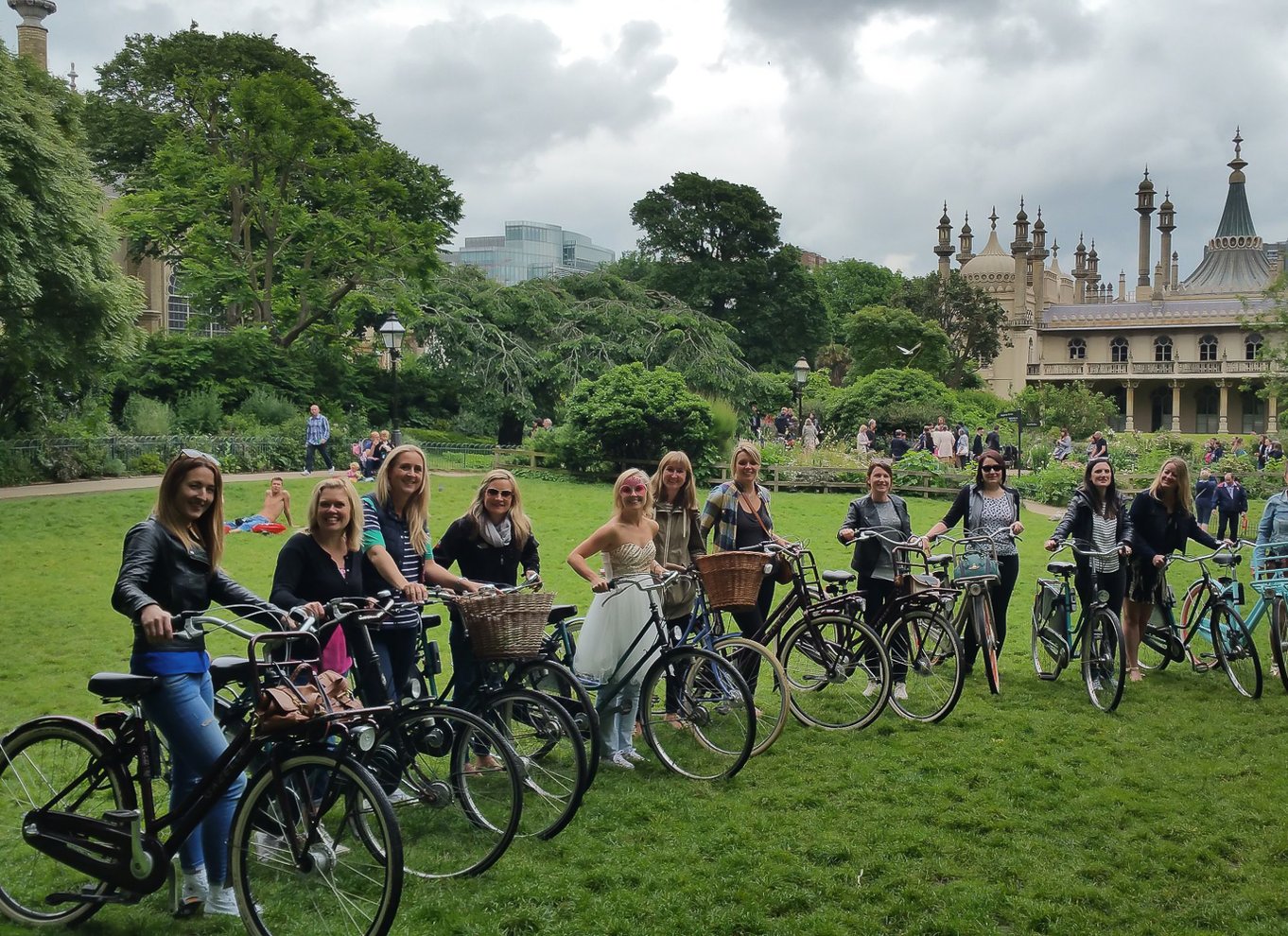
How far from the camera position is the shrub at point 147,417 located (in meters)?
26.8

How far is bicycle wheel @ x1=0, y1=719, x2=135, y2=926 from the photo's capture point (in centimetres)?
442

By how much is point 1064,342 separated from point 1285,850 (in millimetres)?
74468

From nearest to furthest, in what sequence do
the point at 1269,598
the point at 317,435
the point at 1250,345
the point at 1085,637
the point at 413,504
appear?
1. the point at 413,504
2. the point at 1085,637
3. the point at 1269,598
4. the point at 317,435
5. the point at 1250,345

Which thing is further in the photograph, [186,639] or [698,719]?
[698,719]

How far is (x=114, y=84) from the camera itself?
3938 centimetres

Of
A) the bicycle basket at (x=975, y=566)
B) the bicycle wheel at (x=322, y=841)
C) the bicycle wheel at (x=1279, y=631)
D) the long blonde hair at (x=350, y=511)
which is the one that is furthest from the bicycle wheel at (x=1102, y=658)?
the bicycle wheel at (x=322, y=841)

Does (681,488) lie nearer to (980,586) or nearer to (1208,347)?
(980,586)

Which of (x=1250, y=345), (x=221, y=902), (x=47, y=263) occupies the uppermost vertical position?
(x=1250, y=345)

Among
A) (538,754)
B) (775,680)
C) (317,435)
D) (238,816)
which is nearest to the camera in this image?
(238,816)

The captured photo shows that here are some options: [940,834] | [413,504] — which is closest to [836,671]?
[940,834]

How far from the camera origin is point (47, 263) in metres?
21.2

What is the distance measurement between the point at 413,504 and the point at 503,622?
1.05 m

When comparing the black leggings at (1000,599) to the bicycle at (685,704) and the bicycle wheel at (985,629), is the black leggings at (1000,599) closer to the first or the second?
the bicycle wheel at (985,629)

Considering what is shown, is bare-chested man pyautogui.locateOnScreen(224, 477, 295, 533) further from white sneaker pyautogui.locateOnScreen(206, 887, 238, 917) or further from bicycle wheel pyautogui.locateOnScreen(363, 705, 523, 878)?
white sneaker pyautogui.locateOnScreen(206, 887, 238, 917)
